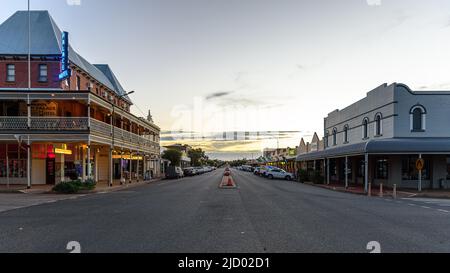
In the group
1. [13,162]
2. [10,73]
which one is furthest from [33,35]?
[13,162]

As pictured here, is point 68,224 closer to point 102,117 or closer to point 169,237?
point 169,237

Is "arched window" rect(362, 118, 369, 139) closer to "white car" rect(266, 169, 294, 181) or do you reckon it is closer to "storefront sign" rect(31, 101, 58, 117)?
"white car" rect(266, 169, 294, 181)

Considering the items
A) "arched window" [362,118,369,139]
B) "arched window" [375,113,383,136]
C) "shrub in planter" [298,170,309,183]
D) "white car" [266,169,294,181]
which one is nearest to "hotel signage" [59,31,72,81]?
"arched window" [375,113,383,136]

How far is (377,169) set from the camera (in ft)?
102

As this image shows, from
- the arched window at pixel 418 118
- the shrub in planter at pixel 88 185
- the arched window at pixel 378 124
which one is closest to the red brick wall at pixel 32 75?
the shrub in planter at pixel 88 185

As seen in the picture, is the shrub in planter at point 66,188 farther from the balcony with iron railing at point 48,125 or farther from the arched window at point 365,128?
the arched window at point 365,128

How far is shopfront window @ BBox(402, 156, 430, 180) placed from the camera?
28.8 meters

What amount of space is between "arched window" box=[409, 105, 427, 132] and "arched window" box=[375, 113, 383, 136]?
253 centimetres

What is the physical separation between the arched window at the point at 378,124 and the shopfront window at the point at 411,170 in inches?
123

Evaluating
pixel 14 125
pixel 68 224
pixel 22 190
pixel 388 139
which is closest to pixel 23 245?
pixel 68 224

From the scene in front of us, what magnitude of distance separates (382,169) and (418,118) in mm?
5175

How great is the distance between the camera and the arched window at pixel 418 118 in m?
28.3

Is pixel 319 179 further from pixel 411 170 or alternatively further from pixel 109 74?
pixel 109 74

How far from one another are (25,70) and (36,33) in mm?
4501
